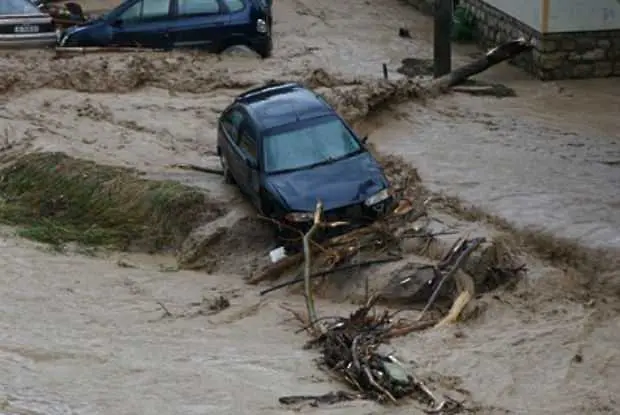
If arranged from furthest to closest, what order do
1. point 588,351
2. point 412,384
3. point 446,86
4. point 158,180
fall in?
1. point 446,86
2. point 158,180
3. point 588,351
4. point 412,384

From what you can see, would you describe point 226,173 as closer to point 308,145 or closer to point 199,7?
point 308,145

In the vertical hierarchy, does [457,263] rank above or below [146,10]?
below

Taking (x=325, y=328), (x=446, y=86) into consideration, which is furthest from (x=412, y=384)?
(x=446, y=86)

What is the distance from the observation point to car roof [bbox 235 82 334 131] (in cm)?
1579

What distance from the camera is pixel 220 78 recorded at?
22.4 meters

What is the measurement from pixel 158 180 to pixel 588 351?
7102mm

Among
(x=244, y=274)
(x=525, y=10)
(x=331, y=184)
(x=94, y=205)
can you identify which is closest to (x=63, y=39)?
(x=94, y=205)

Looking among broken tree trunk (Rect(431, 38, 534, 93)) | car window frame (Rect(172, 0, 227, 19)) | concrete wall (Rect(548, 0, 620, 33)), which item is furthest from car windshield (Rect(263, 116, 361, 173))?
car window frame (Rect(172, 0, 227, 19))

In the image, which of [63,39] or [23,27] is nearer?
[23,27]

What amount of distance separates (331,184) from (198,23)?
9364 mm

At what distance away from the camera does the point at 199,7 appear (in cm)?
2323

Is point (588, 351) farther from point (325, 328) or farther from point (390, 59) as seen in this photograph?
point (390, 59)

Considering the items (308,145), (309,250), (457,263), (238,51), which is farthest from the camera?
(238,51)

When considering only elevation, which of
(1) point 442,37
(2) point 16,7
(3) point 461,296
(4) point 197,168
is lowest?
(4) point 197,168
